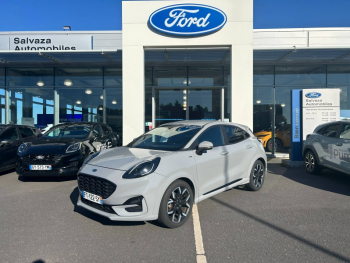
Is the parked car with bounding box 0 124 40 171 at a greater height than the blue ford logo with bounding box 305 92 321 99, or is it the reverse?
the blue ford logo with bounding box 305 92 321 99

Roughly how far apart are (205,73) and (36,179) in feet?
27.1

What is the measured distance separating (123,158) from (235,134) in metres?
2.46

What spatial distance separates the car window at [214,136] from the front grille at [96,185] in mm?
1710

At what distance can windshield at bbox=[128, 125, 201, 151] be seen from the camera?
4.07 metres

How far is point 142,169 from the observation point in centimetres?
332

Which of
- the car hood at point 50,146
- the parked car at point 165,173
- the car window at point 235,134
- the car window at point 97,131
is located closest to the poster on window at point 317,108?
the car window at point 235,134

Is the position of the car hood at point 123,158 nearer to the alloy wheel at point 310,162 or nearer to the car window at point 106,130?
the car window at point 106,130

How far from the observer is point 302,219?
12.4 feet

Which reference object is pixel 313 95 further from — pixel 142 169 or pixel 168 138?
pixel 142 169

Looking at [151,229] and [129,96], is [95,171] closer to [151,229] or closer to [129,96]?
[151,229]

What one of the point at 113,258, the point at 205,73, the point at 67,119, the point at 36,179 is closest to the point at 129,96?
the point at 36,179

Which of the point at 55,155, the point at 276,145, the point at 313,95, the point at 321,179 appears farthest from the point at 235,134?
the point at 276,145

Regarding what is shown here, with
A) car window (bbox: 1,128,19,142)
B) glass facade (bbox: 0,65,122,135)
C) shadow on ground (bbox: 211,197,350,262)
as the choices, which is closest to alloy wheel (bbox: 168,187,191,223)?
shadow on ground (bbox: 211,197,350,262)

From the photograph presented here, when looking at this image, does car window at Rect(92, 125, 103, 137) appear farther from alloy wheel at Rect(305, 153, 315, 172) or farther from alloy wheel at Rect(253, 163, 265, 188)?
alloy wheel at Rect(305, 153, 315, 172)
